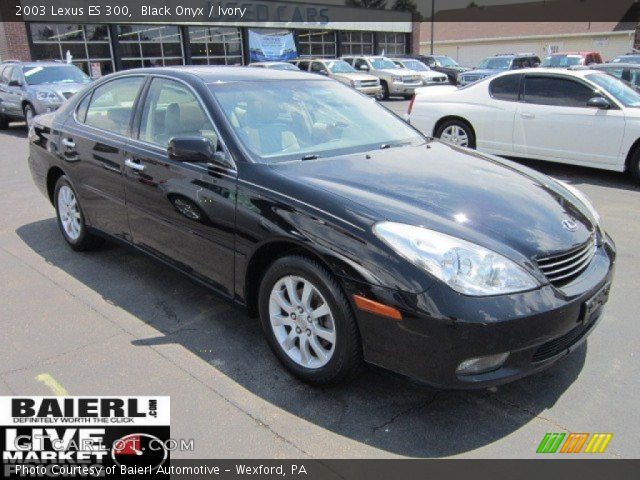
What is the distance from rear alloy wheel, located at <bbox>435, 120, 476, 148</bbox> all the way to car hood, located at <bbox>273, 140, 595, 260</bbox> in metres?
5.06

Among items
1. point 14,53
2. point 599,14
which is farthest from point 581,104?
point 599,14

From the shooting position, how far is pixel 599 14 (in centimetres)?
4441

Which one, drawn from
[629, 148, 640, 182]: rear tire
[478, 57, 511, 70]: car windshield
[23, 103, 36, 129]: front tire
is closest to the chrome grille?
[629, 148, 640, 182]: rear tire

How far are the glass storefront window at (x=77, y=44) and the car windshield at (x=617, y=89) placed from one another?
21001 millimetres

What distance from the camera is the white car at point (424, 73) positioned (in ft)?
73.2

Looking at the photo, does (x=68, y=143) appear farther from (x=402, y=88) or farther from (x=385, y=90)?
(x=385, y=90)

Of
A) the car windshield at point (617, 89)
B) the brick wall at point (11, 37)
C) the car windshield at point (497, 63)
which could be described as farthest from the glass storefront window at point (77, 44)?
the car windshield at point (617, 89)

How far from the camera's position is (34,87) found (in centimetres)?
1370

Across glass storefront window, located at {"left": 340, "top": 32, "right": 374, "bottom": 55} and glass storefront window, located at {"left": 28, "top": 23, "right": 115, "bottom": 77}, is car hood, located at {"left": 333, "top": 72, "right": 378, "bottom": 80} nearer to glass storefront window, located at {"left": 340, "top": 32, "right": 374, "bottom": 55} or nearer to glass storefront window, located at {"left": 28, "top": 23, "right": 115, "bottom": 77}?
glass storefront window, located at {"left": 28, "top": 23, "right": 115, "bottom": 77}

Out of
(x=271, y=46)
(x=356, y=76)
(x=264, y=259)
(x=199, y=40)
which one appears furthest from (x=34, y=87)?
(x=271, y=46)

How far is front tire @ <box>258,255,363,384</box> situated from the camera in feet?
8.91

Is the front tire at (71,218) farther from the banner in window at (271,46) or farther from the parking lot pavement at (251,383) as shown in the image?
the banner in window at (271,46)

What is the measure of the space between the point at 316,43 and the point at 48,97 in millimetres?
22800

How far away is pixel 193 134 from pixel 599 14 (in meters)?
49.8
